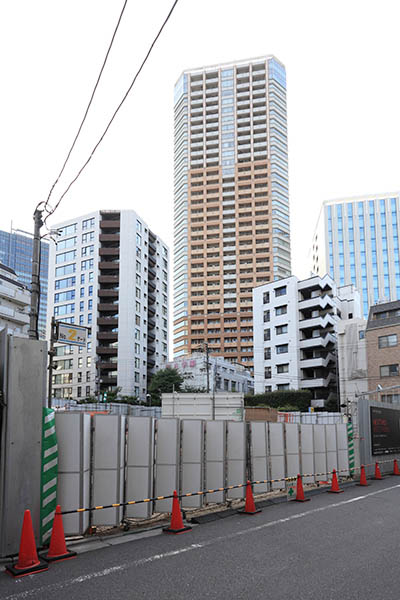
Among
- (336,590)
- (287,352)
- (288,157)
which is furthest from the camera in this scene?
(288,157)

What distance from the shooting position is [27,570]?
6.66m

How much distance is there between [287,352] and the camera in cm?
6888

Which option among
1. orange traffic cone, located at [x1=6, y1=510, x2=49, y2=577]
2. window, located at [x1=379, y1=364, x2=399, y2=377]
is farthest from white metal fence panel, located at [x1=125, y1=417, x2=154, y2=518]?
window, located at [x1=379, y1=364, x2=399, y2=377]

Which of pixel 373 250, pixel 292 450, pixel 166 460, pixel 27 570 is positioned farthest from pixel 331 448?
pixel 373 250

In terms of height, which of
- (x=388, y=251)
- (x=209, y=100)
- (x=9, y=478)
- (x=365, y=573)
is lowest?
(x=365, y=573)

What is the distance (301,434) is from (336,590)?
1005 cm

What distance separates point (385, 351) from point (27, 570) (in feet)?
169

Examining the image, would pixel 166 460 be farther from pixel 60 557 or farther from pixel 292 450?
pixel 292 450

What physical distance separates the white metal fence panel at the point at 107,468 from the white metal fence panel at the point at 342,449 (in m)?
10.9

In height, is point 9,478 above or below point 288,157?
below

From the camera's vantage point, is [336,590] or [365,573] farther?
[365,573]

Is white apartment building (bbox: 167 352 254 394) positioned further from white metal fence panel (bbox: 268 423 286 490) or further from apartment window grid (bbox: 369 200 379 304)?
white metal fence panel (bbox: 268 423 286 490)

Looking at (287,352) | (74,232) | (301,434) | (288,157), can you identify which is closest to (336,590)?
(301,434)

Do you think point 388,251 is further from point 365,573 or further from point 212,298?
point 365,573
